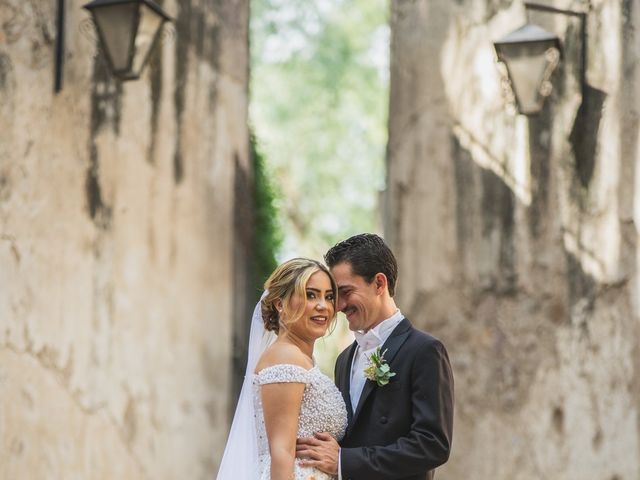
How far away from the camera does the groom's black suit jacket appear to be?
4363 mm

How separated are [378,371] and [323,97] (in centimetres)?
1559

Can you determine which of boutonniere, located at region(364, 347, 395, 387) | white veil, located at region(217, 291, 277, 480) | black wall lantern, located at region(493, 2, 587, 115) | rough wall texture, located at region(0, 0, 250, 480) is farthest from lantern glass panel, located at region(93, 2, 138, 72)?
boutonniere, located at region(364, 347, 395, 387)

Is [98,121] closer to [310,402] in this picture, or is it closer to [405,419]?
[310,402]

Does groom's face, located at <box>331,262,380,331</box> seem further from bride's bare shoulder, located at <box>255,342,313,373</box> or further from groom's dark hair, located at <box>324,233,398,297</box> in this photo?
bride's bare shoulder, located at <box>255,342,313,373</box>

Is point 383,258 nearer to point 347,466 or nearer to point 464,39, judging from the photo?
point 347,466

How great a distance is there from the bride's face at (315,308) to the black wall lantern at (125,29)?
10.3 feet

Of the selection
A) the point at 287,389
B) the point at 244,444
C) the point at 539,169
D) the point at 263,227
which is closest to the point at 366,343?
the point at 287,389

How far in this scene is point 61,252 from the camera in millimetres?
7168

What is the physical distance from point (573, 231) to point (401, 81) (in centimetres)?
171

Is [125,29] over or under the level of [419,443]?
over

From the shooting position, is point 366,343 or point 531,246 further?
point 531,246

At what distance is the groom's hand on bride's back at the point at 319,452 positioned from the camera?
4.39m

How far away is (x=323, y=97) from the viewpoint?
19.8 meters

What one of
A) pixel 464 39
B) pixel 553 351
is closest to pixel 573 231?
pixel 553 351
